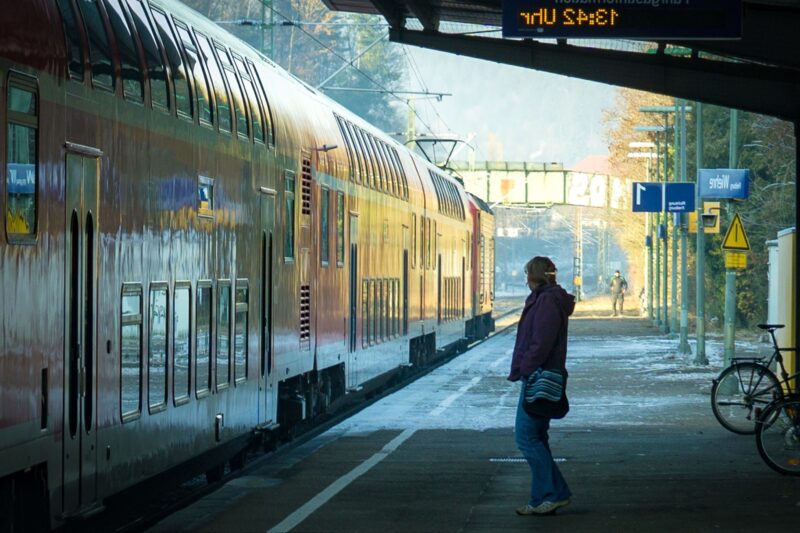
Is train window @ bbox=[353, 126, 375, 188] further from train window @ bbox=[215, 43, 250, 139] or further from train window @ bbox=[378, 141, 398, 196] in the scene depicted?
train window @ bbox=[215, 43, 250, 139]

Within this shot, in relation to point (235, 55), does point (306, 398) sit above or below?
below

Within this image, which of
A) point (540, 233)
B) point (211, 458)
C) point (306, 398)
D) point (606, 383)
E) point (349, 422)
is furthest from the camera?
point (540, 233)

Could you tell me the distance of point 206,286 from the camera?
1243 cm

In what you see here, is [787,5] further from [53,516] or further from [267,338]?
[53,516]

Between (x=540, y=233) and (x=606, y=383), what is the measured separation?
139m

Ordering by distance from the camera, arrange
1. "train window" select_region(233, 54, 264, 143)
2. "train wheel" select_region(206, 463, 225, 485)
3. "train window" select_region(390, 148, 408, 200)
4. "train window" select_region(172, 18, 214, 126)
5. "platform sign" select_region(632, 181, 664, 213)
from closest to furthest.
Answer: "train window" select_region(172, 18, 214, 126), "train window" select_region(233, 54, 264, 143), "train wheel" select_region(206, 463, 225, 485), "train window" select_region(390, 148, 408, 200), "platform sign" select_region(632, 181, 664, 213)

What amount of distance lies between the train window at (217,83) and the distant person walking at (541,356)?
9.27ft

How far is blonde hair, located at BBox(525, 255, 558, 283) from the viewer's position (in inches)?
456

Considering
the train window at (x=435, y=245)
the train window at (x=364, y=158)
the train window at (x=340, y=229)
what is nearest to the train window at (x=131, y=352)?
the train window at (x=340, y=229)

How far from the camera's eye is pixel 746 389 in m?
17.3

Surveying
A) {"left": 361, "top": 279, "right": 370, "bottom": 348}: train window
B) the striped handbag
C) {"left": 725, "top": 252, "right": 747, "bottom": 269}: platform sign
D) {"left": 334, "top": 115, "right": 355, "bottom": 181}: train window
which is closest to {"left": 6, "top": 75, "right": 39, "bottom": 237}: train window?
the striped handbag

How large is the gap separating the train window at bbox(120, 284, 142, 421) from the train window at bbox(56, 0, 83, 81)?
61.1 inches

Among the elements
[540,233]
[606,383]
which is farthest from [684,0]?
[540,233]

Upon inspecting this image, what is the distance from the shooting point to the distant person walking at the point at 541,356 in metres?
11.4
